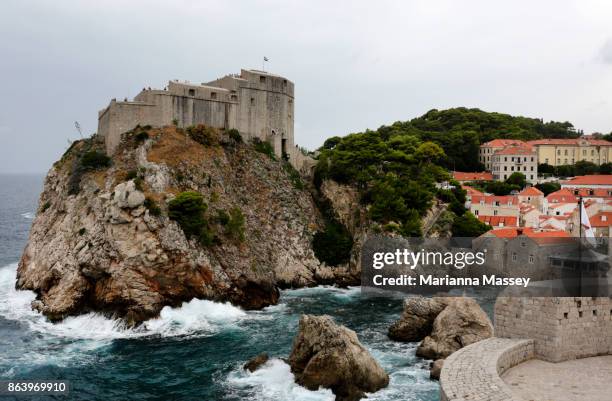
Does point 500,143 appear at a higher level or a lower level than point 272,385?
higher

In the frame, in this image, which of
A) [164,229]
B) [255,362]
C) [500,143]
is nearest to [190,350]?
[255,362]

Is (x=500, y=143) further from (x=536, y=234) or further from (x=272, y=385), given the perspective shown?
(x=272, y=385)

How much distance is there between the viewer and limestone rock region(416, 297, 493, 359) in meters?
23.8

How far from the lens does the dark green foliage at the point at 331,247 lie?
41.6 meters

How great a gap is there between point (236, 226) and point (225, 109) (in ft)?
38.4

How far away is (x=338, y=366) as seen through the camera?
802 inches

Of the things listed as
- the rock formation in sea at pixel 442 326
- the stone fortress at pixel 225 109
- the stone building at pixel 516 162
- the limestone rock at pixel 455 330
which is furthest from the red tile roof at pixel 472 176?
the limestone rock at pixel 455 330

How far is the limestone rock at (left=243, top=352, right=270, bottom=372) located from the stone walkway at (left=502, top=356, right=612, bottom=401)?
13771 mm

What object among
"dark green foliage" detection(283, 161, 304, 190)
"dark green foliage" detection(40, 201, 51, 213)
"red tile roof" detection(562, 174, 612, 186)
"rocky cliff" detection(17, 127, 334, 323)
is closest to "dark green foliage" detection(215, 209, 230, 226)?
"rocky cliff" detection(17, 127, 334, 323)

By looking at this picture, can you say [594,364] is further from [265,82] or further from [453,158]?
[453,158]

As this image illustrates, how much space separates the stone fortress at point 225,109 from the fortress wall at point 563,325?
32797 mm

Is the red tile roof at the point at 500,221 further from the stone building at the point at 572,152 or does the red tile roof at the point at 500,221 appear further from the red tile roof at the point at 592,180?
the stone building at the point at 572,152

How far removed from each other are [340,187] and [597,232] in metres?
22.1

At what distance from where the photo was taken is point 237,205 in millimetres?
39562
